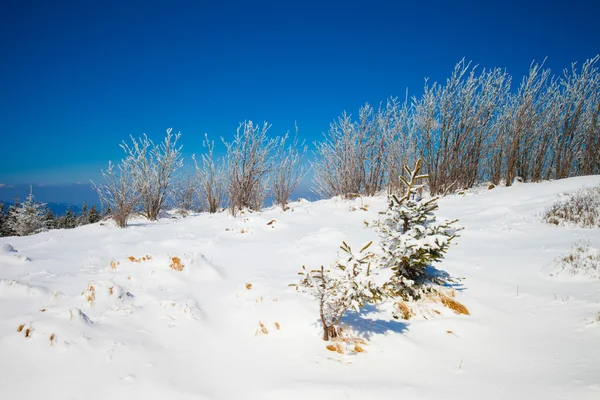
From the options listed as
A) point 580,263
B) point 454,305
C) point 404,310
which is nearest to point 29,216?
point 404,310

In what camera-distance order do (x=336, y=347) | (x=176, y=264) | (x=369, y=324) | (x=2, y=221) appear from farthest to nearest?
(x=2, y=221) < (x=176, y=264) < (x=369, y=324) < (x=336, y=347)

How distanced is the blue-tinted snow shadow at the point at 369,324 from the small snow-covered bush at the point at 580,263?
3430 millimetres

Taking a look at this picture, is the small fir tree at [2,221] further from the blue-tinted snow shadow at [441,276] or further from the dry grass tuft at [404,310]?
the blue-tinted snow shadow at [441,276]

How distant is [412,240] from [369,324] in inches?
47.1

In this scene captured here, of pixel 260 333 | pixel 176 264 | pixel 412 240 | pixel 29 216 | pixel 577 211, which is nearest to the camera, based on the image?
pixel 260 333

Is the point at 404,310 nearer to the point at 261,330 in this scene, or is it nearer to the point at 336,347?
the point at 336,347

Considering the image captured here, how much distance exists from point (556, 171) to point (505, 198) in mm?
7338

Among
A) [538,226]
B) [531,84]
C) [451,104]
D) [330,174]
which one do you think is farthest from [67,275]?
[531,84]

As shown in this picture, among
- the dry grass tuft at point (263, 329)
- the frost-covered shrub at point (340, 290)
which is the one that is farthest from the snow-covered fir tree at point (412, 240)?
the dry grass tuft at point (263, 329)

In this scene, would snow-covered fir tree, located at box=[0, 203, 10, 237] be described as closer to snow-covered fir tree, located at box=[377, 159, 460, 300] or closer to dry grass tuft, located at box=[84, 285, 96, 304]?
dry grass tuft, located at box=[84, 285, 96, 304]

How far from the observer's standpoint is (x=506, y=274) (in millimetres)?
5430

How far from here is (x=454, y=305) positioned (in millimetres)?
4273

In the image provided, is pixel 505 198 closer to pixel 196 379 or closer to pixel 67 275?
pixel 196 379

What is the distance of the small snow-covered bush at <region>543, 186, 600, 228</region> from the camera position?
772 cm
